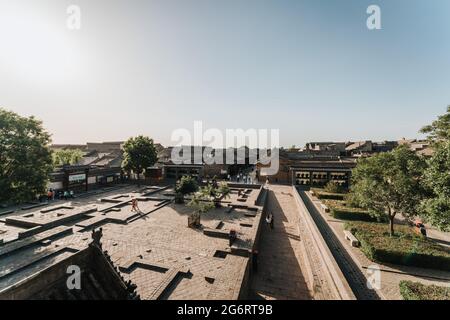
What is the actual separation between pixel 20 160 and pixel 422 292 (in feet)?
83.2

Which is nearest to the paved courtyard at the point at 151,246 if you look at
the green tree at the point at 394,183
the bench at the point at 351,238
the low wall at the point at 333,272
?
the low wall at the point at 333,272

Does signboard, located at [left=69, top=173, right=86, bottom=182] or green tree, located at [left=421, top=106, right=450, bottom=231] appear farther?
signboard, located at [left=69, top=173, right=86, bottom=182]

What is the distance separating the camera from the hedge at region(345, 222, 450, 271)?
13102 mm

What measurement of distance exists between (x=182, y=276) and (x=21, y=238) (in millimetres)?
12814

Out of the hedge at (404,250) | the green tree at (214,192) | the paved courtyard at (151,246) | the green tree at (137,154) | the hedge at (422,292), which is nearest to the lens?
the hedge at (422,292)

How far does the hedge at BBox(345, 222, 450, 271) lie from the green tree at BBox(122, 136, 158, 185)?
31511mm

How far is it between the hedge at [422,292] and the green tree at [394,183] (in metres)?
6.19

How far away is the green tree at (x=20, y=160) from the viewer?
49.9 feet

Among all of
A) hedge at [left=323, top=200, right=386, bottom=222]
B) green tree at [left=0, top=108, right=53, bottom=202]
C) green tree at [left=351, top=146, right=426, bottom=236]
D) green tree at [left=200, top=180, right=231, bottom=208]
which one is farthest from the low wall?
green tree at [left=0, top=108, right=53, bottom=202]

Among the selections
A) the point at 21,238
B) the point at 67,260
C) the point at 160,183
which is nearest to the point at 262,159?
the point at 160,183

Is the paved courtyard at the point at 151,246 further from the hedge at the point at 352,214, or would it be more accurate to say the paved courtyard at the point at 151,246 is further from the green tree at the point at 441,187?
the green tree at the point at 441,187

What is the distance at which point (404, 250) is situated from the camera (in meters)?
13.5

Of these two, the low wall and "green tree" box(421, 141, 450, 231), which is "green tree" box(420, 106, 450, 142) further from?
the low wall

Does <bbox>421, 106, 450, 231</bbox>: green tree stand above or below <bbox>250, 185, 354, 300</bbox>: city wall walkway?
above
